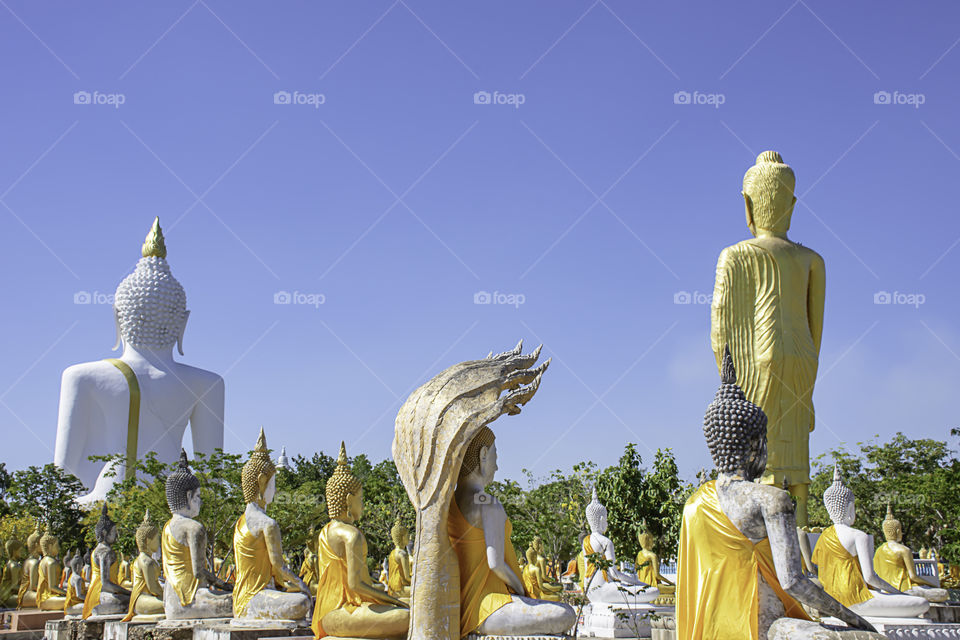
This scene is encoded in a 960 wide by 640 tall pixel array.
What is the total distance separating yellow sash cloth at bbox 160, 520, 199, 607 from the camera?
8.94 meters

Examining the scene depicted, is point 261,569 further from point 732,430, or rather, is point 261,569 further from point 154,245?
point 154,245

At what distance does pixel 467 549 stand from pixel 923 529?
2646 cm

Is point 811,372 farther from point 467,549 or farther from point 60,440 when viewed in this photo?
point 60,440

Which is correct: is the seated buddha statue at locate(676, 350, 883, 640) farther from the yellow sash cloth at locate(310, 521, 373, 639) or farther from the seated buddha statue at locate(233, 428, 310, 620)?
the seated buddha statue at locate(233, 428, 310, 620)

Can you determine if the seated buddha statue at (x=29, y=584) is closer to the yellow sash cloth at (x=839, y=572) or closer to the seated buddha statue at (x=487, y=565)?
the seated buddha statue at (x=487, y=565)

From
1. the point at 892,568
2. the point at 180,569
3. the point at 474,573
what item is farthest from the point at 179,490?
the point at 892,568

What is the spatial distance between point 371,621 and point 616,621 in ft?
12.8

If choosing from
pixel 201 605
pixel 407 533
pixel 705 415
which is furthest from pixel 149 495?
pixel 705 415

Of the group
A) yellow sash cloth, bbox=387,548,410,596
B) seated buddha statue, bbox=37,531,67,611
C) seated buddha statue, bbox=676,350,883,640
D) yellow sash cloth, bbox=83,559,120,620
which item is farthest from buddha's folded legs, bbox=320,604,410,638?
seated buddha statue, bbox=37,531,67,611

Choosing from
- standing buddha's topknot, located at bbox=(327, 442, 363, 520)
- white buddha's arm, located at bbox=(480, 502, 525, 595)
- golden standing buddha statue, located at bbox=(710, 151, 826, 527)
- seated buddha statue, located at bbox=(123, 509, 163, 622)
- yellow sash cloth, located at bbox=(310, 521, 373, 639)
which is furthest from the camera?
golden standing buddha statue, located at bbox=(710, 151, 826, 527)

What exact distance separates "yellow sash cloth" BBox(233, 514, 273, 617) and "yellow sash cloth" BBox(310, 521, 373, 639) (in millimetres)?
1662

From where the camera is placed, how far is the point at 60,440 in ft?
104

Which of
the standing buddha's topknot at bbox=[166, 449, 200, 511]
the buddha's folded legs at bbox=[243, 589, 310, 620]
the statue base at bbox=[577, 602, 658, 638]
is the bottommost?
the statue base at bbox=[577, 602, 658, 638]

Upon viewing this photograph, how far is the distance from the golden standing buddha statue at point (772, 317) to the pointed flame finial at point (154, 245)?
28220mm
